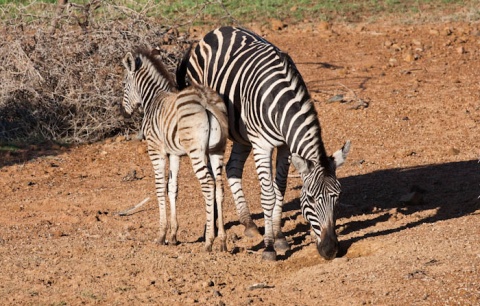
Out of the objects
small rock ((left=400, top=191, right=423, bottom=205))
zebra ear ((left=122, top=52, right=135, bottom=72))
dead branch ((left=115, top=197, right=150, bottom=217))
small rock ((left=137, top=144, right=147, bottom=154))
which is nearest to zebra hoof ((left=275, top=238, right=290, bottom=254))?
small rock ((left=400, top=191, right=423, bottom=205))

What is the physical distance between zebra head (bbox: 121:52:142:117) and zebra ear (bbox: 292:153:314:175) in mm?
2781

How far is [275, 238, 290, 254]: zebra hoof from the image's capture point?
8773 mm

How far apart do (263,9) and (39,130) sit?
25.9 ft

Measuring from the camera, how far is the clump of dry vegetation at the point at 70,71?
13.5m

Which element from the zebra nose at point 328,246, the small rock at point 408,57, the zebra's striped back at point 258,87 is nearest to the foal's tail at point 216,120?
the zebra's striped back at point 258,87

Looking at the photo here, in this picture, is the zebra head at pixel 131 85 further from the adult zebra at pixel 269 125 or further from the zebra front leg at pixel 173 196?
the zebra front leg at pixel 173 196

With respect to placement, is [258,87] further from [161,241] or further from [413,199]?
[413,199]

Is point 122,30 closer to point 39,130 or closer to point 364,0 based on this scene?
point 39,130

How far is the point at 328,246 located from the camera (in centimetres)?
779

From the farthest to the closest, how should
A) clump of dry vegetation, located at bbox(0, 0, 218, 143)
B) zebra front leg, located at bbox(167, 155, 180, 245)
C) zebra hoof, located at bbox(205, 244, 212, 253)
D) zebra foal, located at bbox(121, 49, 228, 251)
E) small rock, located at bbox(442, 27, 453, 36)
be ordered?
1. small rock, located at bbox(442, 27, 453, 36)
2. clump of dry vegetation, located at bbox(0, 0, 218, 143)
3. zebra front leg, located at bbox(167, 155, 180, 245)
4. zebra hoof, located at bbox(205, 244, 212, 253)
5. zebra foal, located at bbox(121, 49, 228, 251)

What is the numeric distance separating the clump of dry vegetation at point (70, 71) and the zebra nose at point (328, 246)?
21.0 ft

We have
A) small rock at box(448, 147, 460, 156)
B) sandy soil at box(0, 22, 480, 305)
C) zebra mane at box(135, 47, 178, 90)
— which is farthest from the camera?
small rock at box(448, 147, 460, 156)

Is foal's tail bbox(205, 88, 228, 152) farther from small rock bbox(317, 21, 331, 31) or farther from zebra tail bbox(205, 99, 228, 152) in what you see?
small rock bbox(317, 21, 331, 31)

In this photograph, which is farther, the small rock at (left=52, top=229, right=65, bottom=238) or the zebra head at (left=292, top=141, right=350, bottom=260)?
the small rock at (left=52, top=229, right=65, bottom=238)
